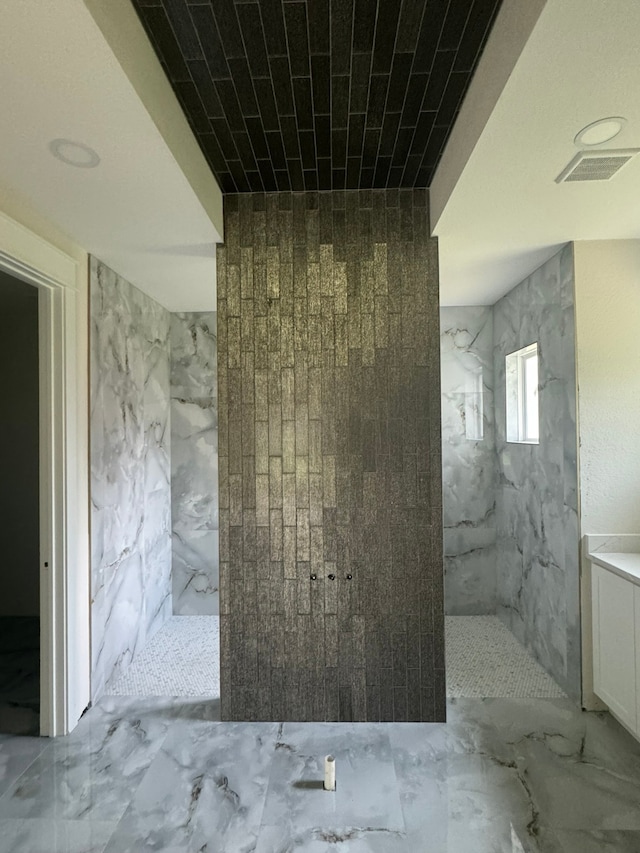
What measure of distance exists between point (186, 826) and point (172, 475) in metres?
2.56

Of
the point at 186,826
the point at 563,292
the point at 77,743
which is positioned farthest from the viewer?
the point at 563,292

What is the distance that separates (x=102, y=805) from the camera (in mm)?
1907

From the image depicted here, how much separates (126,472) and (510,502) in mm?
2570

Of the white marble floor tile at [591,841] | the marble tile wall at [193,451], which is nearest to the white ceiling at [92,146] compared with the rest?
the marble tile wall at [193,451]

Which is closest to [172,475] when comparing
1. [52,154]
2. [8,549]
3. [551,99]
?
[8,549]

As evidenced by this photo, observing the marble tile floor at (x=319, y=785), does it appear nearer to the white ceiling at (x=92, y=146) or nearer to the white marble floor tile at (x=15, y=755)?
the white marble floor tile at (x=15, y=755)

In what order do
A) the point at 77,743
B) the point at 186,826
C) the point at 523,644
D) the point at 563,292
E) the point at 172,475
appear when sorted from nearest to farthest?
the point at 186,826, the point at 77,743, the point at 563,292, the point at 523,644, the point at 172,475

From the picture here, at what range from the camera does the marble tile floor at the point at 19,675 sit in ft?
8.11

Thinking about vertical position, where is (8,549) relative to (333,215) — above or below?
below

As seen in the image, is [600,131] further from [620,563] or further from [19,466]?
[19,466]

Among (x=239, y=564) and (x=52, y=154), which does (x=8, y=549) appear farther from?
(x=52, y=154)

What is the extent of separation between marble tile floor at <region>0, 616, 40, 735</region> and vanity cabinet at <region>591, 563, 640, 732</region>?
2.65m

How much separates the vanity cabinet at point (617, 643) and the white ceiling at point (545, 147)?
5.27ft

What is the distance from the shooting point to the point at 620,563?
2336 mm
